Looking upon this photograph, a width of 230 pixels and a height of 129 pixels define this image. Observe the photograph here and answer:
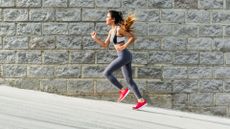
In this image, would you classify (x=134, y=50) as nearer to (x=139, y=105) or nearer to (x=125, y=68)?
(x=125, y=68)

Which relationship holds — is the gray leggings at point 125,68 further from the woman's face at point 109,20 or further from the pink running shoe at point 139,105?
the woman's face at point 109,20

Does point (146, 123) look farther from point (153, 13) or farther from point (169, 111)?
point (153, 13)

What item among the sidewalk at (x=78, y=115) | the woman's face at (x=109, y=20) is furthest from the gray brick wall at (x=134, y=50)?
the woman's face at (x=109, y=20)

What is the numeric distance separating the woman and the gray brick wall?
25.6 inches

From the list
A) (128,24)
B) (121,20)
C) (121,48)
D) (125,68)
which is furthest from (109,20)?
(125,68)

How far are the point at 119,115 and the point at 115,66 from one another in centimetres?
94

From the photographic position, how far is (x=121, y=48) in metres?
7.46

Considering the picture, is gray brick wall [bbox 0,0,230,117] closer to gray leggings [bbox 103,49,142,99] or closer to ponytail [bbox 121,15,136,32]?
ponytail [bbox 121,15,136,32]

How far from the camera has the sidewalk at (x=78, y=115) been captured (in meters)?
5.85

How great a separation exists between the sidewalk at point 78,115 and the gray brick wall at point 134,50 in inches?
13.7

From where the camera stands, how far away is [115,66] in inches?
291

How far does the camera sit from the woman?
7.41 metres

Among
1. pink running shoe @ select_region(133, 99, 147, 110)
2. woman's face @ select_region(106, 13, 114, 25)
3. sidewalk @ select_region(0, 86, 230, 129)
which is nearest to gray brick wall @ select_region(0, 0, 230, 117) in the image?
sidewalk @ select_region(0, 86, 230, 129)

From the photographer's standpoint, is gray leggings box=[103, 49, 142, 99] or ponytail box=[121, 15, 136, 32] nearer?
gray leggings box=[103, 49, 142, 99]
